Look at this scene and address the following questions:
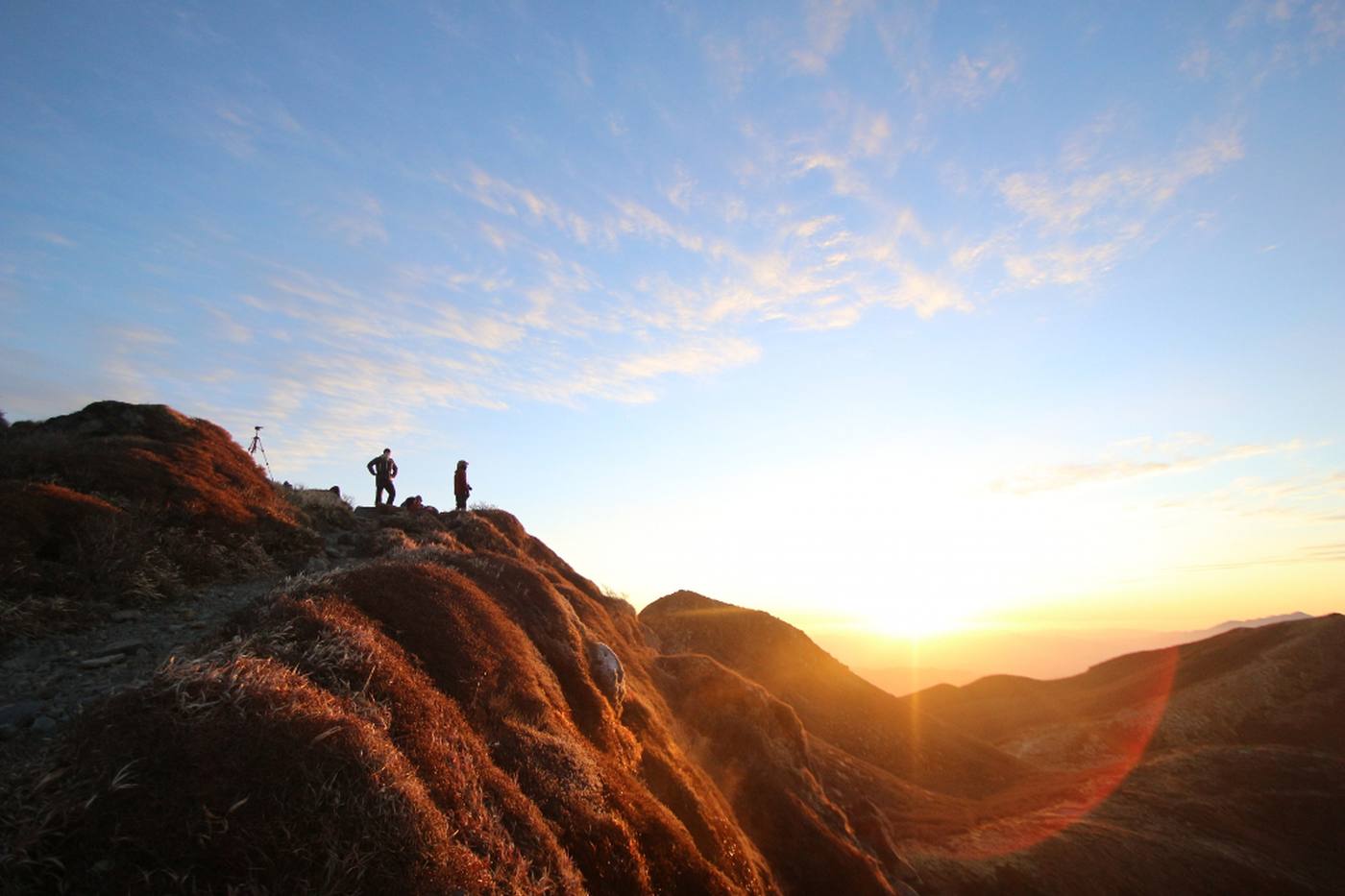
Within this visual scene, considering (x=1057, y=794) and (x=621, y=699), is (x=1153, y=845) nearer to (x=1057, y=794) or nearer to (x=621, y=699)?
(x=1057, y=794)

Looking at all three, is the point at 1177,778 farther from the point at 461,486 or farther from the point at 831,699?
the point at 461,486

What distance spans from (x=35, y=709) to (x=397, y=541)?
14252mm

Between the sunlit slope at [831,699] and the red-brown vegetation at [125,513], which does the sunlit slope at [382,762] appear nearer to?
the red-brown vegetation at [125,513]

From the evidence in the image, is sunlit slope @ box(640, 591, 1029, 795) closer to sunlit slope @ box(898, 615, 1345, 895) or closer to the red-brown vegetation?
sunlit slope @ box(898, 615, 1345, 895)

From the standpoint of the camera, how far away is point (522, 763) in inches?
428

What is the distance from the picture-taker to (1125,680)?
66000 millimetres

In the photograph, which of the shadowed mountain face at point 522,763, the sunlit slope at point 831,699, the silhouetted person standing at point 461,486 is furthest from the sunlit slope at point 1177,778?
the silhouetted person standing at point 461,486

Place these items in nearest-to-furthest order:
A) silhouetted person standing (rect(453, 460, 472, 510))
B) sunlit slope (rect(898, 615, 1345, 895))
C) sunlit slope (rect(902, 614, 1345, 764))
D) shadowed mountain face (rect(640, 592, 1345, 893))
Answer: sunlit slope (rect(898, 615, 1345, 895)) < shadowed mountain face (rect(640, 592, 1345, 893)) < silhouetted person standing (rect(453, 460, 472, 510)) < sunlit slope (rect(902, 614, 1345, 764))

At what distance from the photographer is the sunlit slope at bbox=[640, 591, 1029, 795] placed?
47531 mm

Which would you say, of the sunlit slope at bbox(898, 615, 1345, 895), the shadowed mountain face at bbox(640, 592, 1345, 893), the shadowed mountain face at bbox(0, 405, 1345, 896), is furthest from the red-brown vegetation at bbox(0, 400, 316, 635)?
the sunlit slope at bbox(898, 615, 1345, 895)

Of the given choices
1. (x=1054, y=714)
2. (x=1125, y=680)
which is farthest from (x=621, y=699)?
(x=1125, y=680)

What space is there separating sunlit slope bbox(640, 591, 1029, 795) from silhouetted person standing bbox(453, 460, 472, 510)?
20.2 m

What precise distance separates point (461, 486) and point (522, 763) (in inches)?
964

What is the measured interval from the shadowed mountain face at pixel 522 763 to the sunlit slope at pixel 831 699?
32 centimetres
